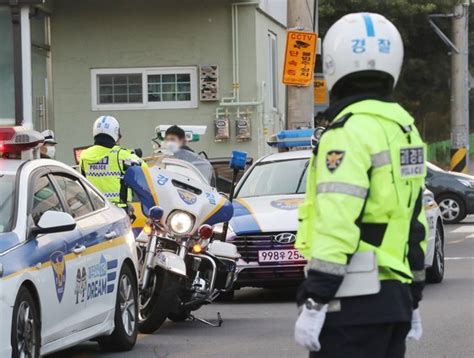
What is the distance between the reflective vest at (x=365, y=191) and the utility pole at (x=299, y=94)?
51.0 feet

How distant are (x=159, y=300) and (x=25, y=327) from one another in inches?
110

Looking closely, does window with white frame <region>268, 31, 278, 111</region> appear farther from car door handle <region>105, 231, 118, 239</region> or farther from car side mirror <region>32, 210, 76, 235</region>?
car side mirror <region>32, 210, 76, 235</region>

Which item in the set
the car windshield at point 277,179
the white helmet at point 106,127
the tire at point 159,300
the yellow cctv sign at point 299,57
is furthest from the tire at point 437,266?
the yellow cctv sign at point 299,57

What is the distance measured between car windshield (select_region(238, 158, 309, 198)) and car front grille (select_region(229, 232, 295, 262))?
4.47 ft

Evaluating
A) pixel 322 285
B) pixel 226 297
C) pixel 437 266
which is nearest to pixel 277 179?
pixel 226 297

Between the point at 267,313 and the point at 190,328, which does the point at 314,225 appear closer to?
the point at 190,328

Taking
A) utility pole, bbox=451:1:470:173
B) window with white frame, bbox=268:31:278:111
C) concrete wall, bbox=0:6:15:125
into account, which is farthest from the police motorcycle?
utility pole, bbox=451:1:470:173

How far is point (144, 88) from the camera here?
23.7 metres

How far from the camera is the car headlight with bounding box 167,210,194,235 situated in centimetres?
1030

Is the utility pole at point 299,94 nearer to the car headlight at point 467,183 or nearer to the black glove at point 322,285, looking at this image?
the car headlight at point 467,183

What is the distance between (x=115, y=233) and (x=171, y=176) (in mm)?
1180

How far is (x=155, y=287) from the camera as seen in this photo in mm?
10344

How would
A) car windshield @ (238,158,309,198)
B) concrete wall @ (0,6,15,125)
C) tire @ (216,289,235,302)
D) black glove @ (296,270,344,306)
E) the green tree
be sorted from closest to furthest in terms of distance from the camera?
black glove @ (296,270,344,306) < tire @ (216,289,235,302) < car windshield @ (238,158,309,198) < concrete wall @ (0,6,15,125) < the green tree

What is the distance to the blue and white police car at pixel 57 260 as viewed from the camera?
7.57 metres
